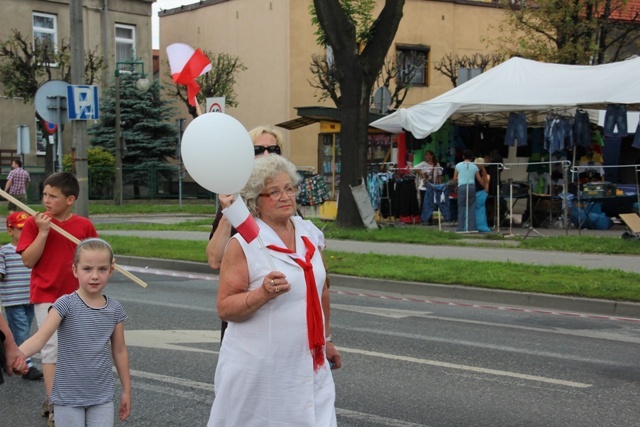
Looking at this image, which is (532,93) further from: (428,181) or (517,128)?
(428,181)

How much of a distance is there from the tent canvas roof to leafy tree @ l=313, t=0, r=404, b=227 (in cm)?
173

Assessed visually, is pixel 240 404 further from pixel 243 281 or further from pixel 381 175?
pixel 381 175

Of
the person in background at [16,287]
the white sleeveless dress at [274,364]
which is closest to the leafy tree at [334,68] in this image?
the person in background at [16,287]

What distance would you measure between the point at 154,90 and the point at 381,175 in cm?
2199

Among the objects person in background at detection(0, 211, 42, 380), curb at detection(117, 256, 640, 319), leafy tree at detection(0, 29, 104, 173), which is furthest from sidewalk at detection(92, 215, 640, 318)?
leafy tree at detection(0, 29, 104, 173)

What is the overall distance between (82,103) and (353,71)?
261 inches

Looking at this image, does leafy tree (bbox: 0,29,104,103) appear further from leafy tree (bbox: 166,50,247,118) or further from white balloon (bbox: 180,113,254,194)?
white balloon (bbox: 180,113,254,194)

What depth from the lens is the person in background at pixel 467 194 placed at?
2027 cm

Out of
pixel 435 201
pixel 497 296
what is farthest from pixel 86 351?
pixel 435 201

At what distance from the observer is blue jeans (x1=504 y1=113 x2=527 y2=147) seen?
2194 centimetres

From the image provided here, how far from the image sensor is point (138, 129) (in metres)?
42.8

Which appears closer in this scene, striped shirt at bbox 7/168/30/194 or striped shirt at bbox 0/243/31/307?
striped shirt at bbox 0/243/31/307

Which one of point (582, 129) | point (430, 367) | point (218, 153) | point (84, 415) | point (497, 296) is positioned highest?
point (582, 129)

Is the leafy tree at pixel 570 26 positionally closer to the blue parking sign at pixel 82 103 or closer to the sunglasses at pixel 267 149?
the blue parking sign at pixel 82 103
